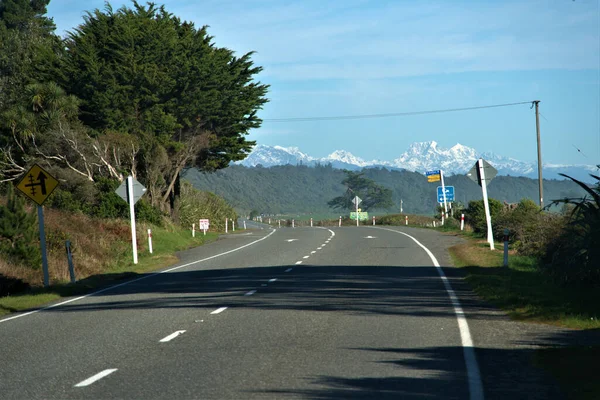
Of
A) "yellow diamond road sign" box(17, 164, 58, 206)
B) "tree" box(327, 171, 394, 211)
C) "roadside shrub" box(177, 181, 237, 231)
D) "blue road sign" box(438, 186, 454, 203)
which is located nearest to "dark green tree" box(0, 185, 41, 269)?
"yellow diamond road sign" box(17, 164, 58, 206)

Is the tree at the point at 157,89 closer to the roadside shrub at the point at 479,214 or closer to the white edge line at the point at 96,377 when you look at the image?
the roadside shrub at the point at 479,214

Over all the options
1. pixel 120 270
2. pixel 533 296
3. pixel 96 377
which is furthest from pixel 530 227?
pixel 96 377

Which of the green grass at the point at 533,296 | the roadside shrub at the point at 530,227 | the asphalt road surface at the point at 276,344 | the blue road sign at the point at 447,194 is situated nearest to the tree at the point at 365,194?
the blue road sign at the point at 447,194

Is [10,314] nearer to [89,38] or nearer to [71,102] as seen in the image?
[71,102]

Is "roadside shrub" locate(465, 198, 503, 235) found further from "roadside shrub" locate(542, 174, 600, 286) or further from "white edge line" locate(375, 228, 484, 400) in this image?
"white edge line" locate(375, 228, 484, 400)

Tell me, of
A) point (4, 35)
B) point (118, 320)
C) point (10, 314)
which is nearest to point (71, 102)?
point (4, 35)

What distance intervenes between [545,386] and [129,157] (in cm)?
3970

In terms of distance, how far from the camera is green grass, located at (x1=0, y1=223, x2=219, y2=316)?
18812 millimetres

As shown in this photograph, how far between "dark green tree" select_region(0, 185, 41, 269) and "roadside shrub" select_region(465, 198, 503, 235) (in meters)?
23.3

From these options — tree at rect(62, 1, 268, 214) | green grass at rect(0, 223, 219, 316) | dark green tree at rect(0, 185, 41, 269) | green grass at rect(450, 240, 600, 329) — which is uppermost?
tree at rect(62, 1, 268, 214)

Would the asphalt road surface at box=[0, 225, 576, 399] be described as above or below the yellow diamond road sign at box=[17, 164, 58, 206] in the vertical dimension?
below

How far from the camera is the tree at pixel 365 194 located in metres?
171

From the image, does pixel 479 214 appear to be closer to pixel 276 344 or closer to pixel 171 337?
pixel 171 337

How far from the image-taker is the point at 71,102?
146 ft
